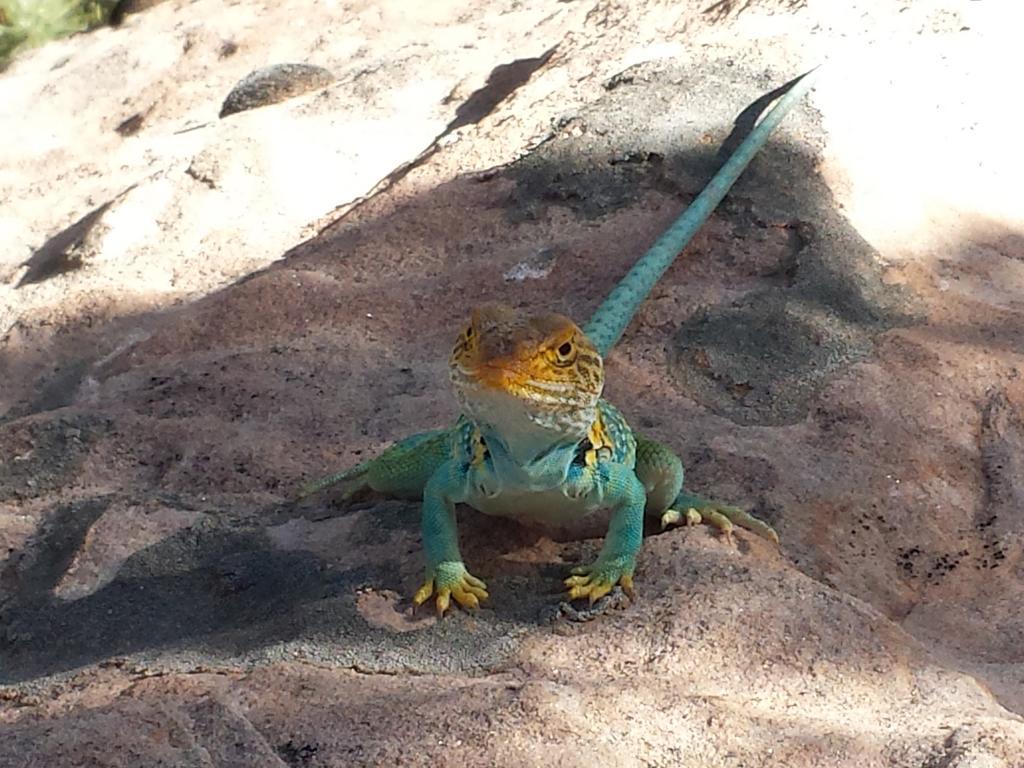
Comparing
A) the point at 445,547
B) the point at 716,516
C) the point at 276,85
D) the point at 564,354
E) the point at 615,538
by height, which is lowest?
the point at 276,85

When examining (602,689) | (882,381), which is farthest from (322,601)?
(882,381)

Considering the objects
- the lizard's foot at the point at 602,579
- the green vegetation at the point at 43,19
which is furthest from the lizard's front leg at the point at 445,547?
the green vegetation at the point at 43,19

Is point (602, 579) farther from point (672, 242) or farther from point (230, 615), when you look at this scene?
point (672, 242)

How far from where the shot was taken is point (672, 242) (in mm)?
5012

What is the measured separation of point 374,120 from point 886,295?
3.59 metres

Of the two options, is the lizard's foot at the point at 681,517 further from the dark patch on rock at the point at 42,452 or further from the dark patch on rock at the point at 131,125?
the dark patch on rock at the point at 131,125

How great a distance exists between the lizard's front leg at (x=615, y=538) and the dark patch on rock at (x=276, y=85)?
17.9ft

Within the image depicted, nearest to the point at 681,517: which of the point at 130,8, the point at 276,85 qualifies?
the point at 276,85

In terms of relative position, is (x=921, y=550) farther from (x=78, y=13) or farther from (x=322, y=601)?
(x=78, y=13)

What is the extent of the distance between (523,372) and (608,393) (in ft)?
5.61

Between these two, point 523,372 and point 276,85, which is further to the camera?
point 276,85

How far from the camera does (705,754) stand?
103 inches

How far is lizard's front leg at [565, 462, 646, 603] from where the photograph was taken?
3.26 m

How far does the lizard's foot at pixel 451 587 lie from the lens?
325cm
